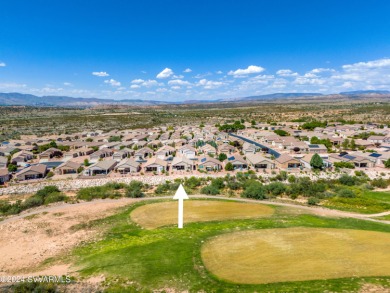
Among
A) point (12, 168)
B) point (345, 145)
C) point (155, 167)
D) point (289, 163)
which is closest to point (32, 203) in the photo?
point (155, 167)

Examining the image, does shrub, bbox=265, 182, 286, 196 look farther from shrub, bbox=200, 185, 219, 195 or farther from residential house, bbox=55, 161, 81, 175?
residential house, bbox=55, 161, 81, 175

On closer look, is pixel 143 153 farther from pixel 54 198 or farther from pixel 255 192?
pixel 255 192

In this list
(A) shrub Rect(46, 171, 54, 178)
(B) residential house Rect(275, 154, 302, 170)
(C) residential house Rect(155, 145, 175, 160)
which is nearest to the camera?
(A) shrub Rect(46, 171, 54, 178)

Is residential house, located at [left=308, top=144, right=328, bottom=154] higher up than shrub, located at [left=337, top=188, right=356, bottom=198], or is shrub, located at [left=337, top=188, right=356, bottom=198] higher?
residential house, located at [left=308, top=144, right=328, bottom=154]

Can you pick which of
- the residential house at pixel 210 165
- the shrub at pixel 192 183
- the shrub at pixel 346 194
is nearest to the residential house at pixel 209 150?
the residential house at pixel 210 165

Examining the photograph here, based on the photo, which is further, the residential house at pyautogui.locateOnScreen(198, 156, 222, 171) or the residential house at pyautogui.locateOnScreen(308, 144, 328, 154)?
the residential house at pyautogui.locateOnScreen(308, 144, 328, 154)

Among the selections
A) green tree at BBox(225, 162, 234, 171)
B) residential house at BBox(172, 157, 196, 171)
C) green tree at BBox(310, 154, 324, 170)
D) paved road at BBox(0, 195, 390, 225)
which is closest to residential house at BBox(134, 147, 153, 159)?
residential house at BBox(172, 157, 196, 171)

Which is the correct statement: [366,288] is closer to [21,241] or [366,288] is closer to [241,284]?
[241,284]
